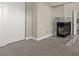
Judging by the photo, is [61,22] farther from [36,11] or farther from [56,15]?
[36,11]

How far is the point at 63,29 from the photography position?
426 centimetres

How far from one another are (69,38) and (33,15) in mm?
1698

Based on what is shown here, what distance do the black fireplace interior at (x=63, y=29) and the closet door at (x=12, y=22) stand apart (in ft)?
4.87

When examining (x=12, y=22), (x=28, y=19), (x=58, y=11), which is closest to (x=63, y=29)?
(x=58, y=11)

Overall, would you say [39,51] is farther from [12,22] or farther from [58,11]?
[58,11]

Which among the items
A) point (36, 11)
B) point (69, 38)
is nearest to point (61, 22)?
point (69, 38)

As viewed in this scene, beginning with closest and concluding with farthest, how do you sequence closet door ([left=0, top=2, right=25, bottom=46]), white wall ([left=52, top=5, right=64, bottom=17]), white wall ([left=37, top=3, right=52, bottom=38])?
closet door ([left=0, top=2, right=25, bottom=46]) < white wall ([left=52, top=5, right=64, bottom=17]) < white wall ([left=37, top=3, right=52, bottom=38])

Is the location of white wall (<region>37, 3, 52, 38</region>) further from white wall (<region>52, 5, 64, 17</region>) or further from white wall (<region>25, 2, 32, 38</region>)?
white wall (<region>25, 2, 32, 38</region>)

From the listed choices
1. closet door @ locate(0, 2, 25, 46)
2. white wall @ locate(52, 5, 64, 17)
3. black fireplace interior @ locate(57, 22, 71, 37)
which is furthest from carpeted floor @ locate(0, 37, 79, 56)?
white wall @ locate(52, 5, 64, 17)

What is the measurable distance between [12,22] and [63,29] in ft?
6.79

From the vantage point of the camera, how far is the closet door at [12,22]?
3.24m

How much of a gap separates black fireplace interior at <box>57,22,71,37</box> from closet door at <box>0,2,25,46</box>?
1484 millimetres

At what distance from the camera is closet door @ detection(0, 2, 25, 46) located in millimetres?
3238

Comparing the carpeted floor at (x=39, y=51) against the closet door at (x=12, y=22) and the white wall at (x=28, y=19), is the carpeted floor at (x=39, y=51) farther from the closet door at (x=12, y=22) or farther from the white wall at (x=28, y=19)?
Result: the white wall at (x=28, y=19)
